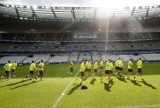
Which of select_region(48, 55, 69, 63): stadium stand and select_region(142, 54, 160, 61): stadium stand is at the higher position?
select_region(142, 54, 160, 61): stadium stand

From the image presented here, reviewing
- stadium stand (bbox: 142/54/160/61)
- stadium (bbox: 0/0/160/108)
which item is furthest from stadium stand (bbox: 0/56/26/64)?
stadium stand (bbox: 142/54/160/61)

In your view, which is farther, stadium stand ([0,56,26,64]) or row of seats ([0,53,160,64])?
stadium stand ([0,56,26,64])

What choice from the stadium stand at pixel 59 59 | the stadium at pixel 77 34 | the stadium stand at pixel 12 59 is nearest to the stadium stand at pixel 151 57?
the stadium at pixel 77 34

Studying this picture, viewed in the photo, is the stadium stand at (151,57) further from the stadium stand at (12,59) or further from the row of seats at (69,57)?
the stadium stand at (12,59)

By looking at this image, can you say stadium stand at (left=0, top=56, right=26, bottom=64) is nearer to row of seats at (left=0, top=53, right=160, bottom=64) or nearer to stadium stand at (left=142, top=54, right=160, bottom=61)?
row of seats at (left=0, top=53, right=160, bottom=64)

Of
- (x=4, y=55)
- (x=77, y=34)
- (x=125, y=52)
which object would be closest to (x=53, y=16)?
(x=77, y=34)

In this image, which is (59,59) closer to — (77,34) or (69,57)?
(69,57)

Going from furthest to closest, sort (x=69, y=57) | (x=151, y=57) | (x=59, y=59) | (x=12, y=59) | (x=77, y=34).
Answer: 1. (x=77, y=34)
2. (x=69, y=57)
3. (x=12, y=59)
4. (x=59, y=59)
5. (x=151, y=57)

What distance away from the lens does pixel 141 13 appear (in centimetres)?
6681

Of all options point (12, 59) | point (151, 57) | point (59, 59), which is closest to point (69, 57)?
point (59, 59)

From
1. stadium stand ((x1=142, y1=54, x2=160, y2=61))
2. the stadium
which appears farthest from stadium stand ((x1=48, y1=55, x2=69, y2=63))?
stadium stand ((x1=142, y1=54, x2=160, y2=61))

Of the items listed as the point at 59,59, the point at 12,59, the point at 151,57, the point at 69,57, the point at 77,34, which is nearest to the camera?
the point at 151,57

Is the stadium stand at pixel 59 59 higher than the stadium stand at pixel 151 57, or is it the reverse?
the stadium stand at pixel 151 57

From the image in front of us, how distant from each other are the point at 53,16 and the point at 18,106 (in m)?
59.1
